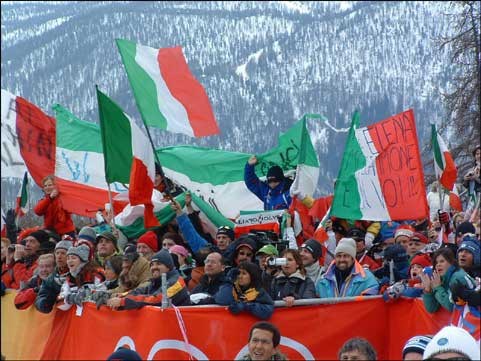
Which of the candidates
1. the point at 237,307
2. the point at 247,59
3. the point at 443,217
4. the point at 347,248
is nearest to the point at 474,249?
the point at 347,248

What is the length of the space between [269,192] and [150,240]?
134 cm

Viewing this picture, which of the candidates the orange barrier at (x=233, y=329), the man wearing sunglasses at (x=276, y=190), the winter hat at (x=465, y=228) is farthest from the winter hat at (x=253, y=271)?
the man wearing sunglasses at (x=276, y=190)

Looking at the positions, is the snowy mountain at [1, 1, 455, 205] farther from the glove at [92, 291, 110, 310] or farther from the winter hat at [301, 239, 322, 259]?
the glove at [92, 291, 110, 310]

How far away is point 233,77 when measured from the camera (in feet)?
492

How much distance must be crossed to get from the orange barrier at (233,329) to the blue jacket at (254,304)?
0.08 m

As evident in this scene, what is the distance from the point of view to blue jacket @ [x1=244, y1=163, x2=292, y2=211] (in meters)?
11.4

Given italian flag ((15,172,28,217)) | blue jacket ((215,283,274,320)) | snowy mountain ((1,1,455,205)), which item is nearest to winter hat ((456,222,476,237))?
blue jacket ((215,283,274,320))

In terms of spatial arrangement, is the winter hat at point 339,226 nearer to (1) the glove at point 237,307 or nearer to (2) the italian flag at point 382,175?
(2) the italian flag at point 382,175

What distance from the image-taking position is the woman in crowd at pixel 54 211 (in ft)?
40.8

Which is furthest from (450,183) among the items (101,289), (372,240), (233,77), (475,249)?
(233,77)

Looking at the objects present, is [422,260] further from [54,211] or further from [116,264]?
[54,211]

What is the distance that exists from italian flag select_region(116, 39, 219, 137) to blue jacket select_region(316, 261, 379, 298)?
2.97 meters

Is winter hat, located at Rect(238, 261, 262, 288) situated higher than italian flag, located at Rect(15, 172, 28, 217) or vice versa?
italian flag, located at Rect(15, 172, 28, 217)

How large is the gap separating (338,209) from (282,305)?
2.19m
